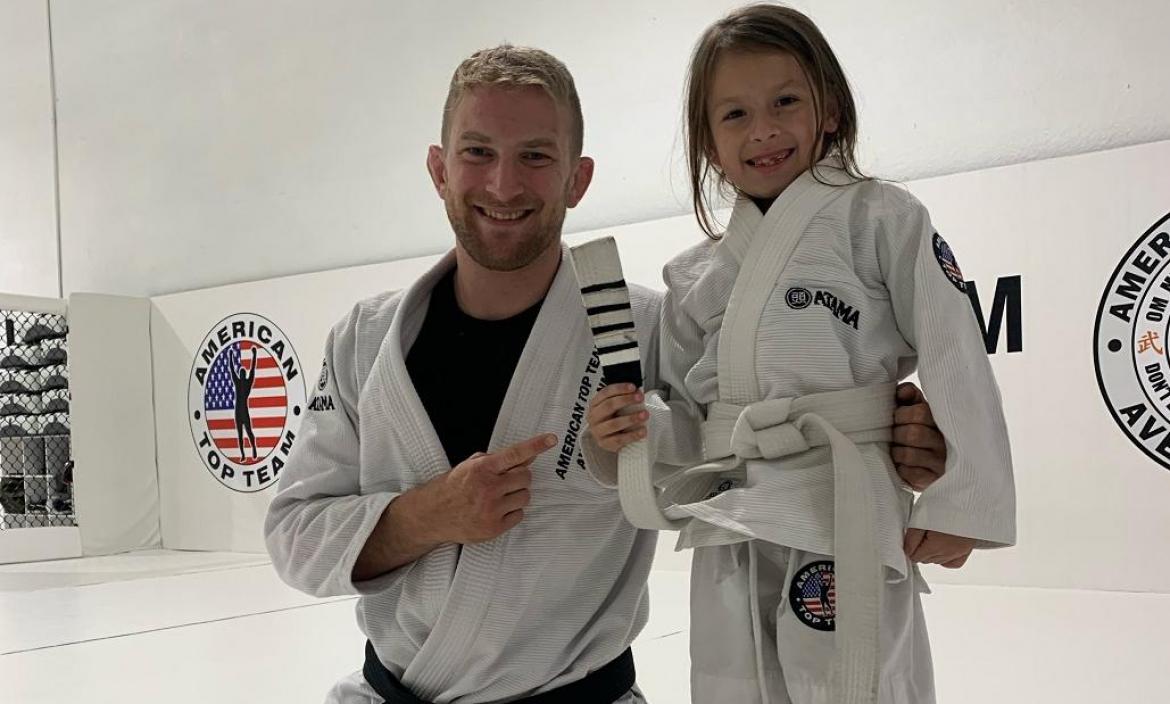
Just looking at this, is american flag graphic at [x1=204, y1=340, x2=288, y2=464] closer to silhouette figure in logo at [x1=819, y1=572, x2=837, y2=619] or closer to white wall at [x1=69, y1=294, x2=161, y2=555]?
white wall at [x1=69, y1=294, x2=161, y2=555]

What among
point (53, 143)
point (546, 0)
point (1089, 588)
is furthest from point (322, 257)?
point (1089, 588)

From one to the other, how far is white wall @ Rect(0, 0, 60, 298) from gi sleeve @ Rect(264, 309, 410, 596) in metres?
4.96

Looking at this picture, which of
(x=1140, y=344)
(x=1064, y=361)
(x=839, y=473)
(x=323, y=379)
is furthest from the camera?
(x=1064, y=361)

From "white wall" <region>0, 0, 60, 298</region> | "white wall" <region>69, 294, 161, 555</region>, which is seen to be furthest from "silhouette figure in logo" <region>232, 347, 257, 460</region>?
"white wall" <region>0, 0, 60, 298</region>

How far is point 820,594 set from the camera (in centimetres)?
115

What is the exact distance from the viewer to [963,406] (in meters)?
1.14

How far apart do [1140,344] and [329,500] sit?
7.86 ft

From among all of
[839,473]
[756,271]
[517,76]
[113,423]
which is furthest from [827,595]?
[113,423]

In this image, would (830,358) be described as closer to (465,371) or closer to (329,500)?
(465,371)

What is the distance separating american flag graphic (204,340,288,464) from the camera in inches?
185

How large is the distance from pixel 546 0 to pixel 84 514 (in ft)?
9.81

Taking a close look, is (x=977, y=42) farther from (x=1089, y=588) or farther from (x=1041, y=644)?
(x=1041, y=644)

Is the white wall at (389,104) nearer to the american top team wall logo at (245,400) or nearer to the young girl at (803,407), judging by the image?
the american top team wall logo at (245,400)

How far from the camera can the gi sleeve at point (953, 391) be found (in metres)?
1.12
